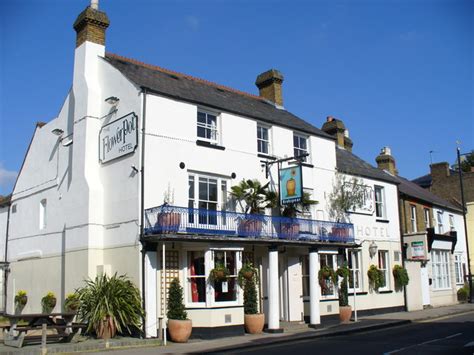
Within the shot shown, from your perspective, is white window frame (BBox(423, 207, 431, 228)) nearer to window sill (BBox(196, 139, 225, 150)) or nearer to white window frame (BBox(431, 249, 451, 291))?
white window frame (BBox(431, 249, 451, 291))

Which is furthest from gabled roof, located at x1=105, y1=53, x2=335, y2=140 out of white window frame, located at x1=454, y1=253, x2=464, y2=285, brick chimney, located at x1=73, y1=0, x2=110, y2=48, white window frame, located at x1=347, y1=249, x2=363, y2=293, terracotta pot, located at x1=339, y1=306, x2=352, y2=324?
white window frame, located at x1=454, y1=253, x2=464, y2=285

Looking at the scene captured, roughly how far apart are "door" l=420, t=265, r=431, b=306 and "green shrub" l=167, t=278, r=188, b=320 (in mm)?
16607

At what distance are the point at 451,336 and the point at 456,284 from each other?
1802 centimetres

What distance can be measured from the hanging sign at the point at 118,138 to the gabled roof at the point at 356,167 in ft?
36.1

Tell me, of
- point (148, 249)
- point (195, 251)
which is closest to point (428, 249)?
point (195, 251)

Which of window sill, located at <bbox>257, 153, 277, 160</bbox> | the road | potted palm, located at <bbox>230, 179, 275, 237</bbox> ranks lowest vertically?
the road

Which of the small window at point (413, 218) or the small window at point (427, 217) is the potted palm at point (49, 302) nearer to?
the small window at point (413, 218)

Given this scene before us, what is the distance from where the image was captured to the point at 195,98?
19.4 m

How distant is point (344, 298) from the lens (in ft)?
73.8

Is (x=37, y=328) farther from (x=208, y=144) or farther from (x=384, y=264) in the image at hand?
(x=384, y=264)

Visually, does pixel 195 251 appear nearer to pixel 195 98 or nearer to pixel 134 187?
pixel 134 187

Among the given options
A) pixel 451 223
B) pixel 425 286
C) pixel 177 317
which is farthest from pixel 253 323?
pixel 451 223

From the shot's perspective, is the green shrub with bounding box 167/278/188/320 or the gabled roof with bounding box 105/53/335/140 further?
the gabled roof with bounding box 105/53/335/140

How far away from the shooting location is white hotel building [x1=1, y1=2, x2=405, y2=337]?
56.9 feet
